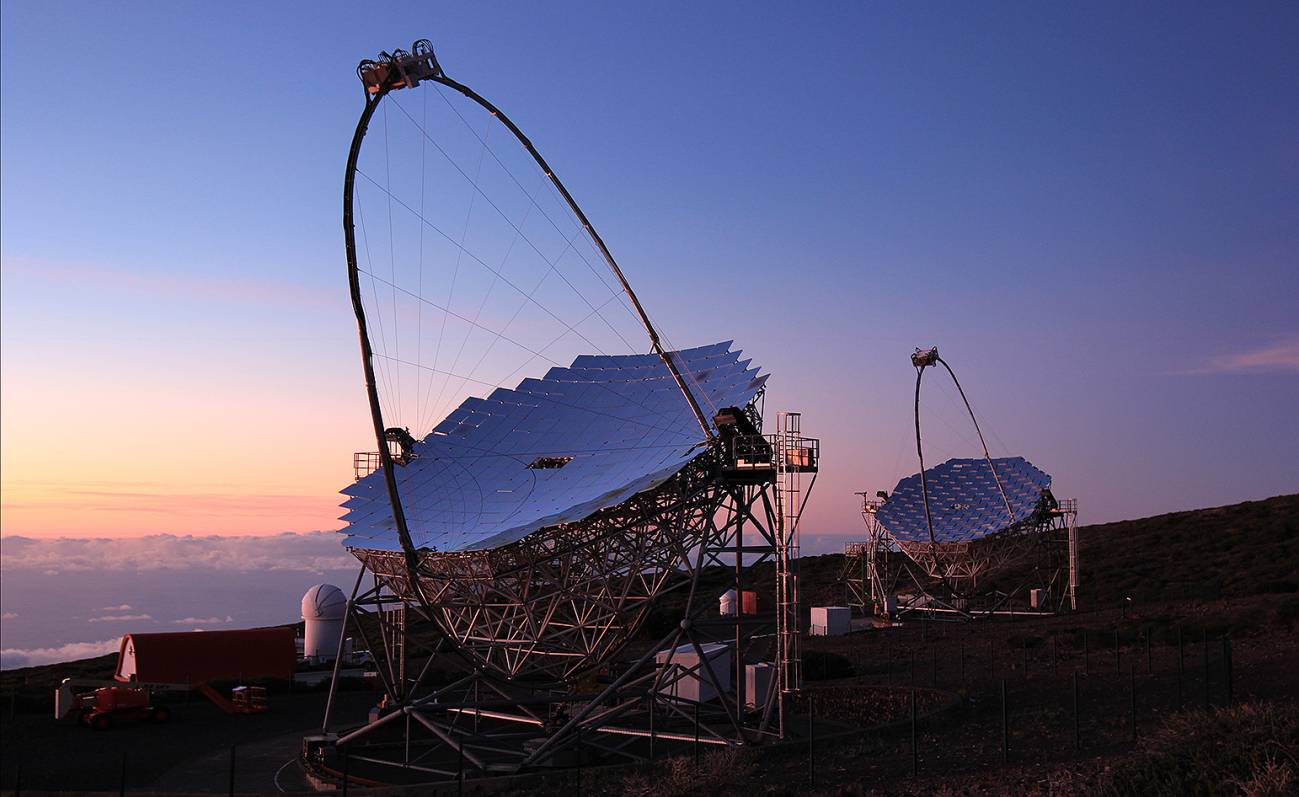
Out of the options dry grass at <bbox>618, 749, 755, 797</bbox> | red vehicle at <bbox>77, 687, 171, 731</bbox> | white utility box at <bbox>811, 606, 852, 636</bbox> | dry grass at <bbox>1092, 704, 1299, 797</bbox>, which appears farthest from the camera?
white utility box at <bbox>811, 606, 852, 636</bbox>

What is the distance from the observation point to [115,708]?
33875mm

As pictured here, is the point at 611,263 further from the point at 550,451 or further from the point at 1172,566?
the point at 1172,566

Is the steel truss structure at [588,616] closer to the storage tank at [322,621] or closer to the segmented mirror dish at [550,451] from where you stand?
the segmented mirror dish at [550,451]

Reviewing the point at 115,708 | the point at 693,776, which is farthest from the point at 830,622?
the point at 693,776

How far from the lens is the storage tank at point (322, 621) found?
46594 mm

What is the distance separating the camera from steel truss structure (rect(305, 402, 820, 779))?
77.7 ft

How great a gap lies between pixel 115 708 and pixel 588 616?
59.8 ft

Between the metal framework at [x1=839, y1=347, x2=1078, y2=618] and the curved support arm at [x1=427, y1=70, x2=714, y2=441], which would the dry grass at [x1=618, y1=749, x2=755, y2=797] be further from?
the metal framework at [x1=839, y1=347, x2=1078, y2=618]

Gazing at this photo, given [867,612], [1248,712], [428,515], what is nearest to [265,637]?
[428,515]

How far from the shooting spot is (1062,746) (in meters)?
22.8

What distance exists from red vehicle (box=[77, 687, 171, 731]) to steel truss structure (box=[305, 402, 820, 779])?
9.79 m

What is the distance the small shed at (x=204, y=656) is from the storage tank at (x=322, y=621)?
4356 millimetres

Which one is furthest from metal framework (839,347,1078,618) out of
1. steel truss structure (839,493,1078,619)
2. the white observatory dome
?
the white observatory dome

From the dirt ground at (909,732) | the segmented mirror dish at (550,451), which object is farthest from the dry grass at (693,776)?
the segmented mirror dish at (550,451)
